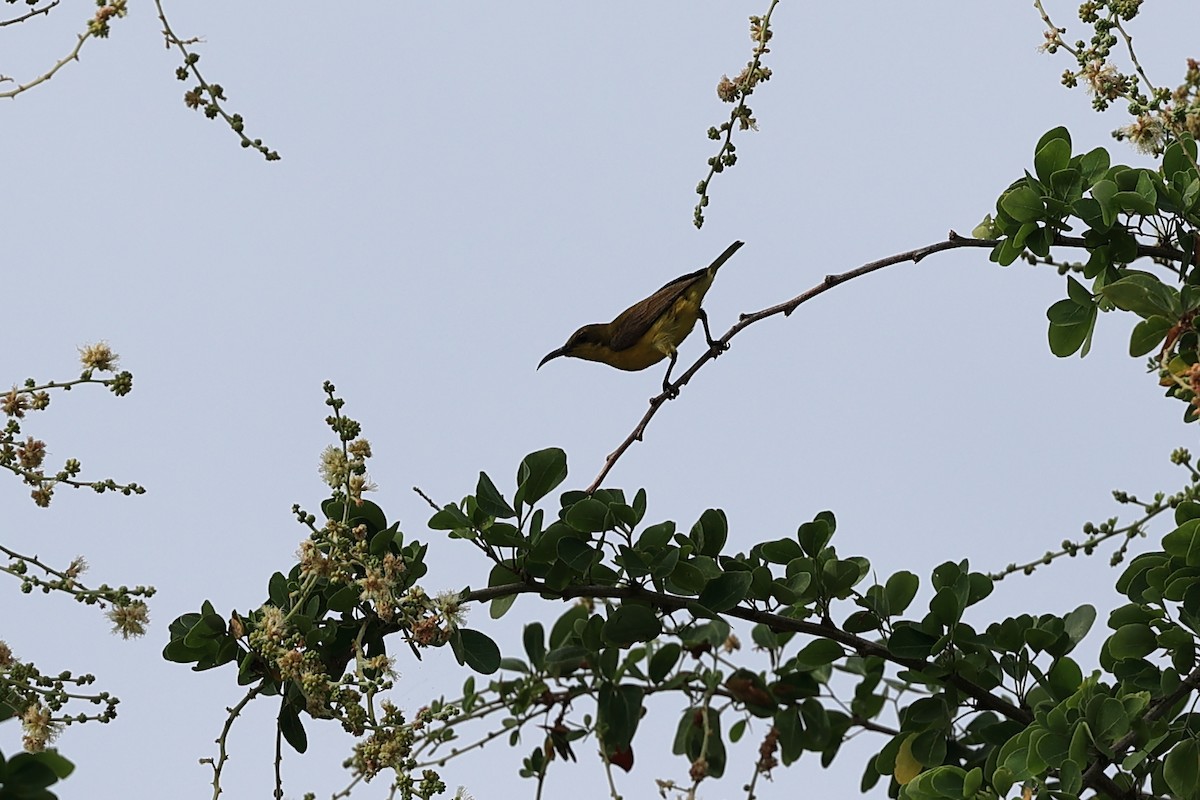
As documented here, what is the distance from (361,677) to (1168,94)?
86.6 inches

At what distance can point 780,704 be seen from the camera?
356 centimetres

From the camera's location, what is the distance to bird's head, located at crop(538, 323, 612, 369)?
17.0ft

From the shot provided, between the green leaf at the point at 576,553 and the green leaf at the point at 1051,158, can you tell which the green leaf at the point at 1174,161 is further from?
the green leaf at the point at 576,553

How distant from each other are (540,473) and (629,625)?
453 millimetres

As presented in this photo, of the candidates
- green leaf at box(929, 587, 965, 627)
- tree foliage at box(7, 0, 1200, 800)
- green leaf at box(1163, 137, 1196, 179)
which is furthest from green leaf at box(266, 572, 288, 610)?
green leaf at box(1163, 137, 1196, 179)

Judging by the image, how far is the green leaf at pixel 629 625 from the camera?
3.12 meters

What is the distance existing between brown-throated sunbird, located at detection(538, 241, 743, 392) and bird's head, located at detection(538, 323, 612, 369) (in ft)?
0.08

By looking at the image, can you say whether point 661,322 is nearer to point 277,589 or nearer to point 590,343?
point 590,343

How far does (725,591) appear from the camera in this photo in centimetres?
313

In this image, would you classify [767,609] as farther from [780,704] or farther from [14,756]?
[14,756]

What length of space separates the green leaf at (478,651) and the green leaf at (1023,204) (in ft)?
5.49

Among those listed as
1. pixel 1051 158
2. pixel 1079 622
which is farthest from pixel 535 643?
pixel 1051 158

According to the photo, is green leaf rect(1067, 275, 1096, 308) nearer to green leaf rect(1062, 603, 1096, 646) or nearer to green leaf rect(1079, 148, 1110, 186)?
green leaf rect(1079, 148, 1110, 186)

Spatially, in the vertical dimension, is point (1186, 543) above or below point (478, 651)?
below
